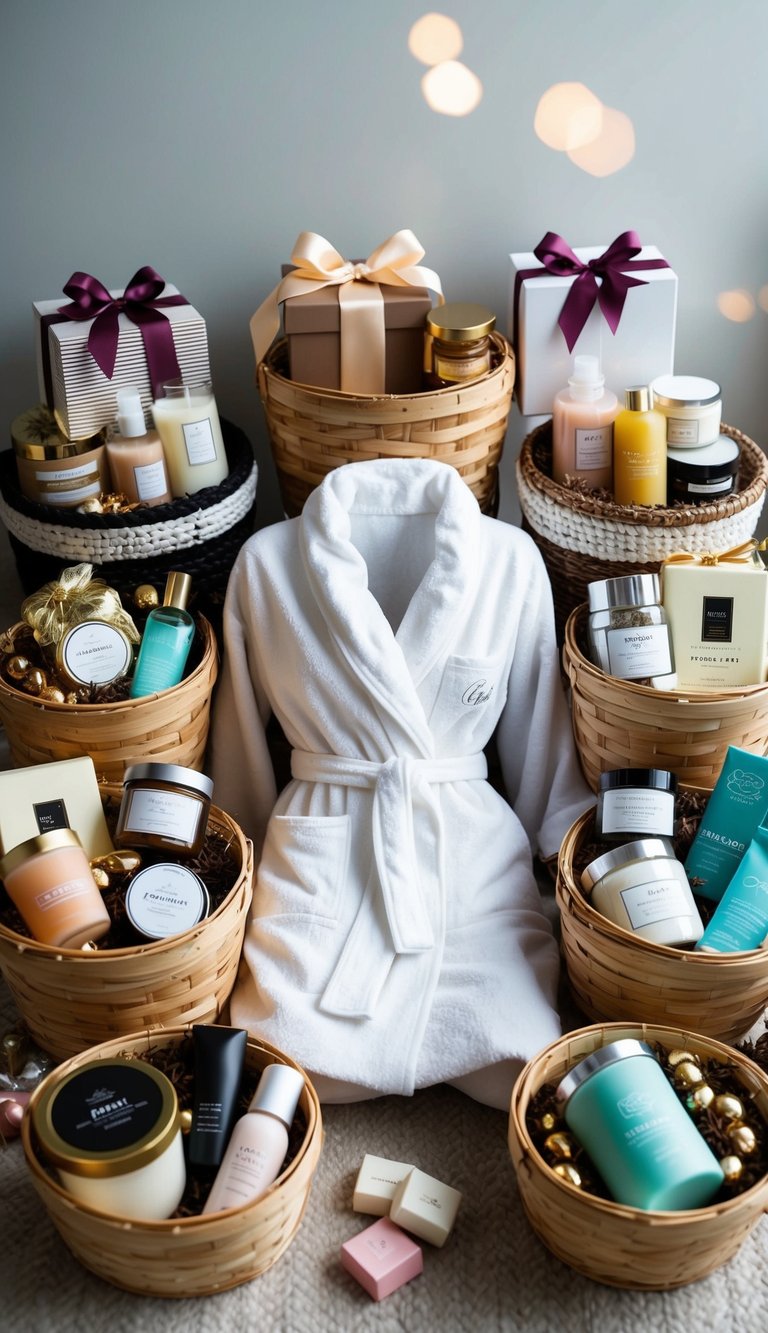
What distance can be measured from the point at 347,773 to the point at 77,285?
72 centimetres

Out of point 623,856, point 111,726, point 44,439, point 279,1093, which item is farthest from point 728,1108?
point 44,439

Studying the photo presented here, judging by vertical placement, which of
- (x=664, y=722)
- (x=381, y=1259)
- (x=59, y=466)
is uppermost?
(x=59, y=466)

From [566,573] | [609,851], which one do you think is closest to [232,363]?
[566,573]

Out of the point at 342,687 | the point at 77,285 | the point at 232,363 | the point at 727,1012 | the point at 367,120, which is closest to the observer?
the point at 727,1012

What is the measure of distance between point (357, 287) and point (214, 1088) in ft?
3.30

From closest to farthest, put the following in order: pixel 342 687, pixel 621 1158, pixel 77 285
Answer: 1. pixel 621 1158
2. pixel 342 687
3. pixel 77 285

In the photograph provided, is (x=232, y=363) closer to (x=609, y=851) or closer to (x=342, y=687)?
(x=342, y=687)

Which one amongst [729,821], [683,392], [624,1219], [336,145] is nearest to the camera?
[624,1219]

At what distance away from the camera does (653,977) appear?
4.00 feet

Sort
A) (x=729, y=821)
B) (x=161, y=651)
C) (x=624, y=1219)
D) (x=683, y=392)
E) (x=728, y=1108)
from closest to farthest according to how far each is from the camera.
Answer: (x=624, y=1219) < (x=728, y=1108) < (x=729, y=821) < (x=161, y=651) < (x=683, y=392)

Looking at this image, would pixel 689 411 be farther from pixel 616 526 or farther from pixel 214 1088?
pixel 214 1088

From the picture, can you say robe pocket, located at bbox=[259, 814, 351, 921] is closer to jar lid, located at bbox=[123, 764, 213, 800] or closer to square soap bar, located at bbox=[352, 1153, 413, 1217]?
jar lid, located at bbox=[123, 764, 213, 800]

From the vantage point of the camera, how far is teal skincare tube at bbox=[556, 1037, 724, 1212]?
1.03m

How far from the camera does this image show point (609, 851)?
1.31m
